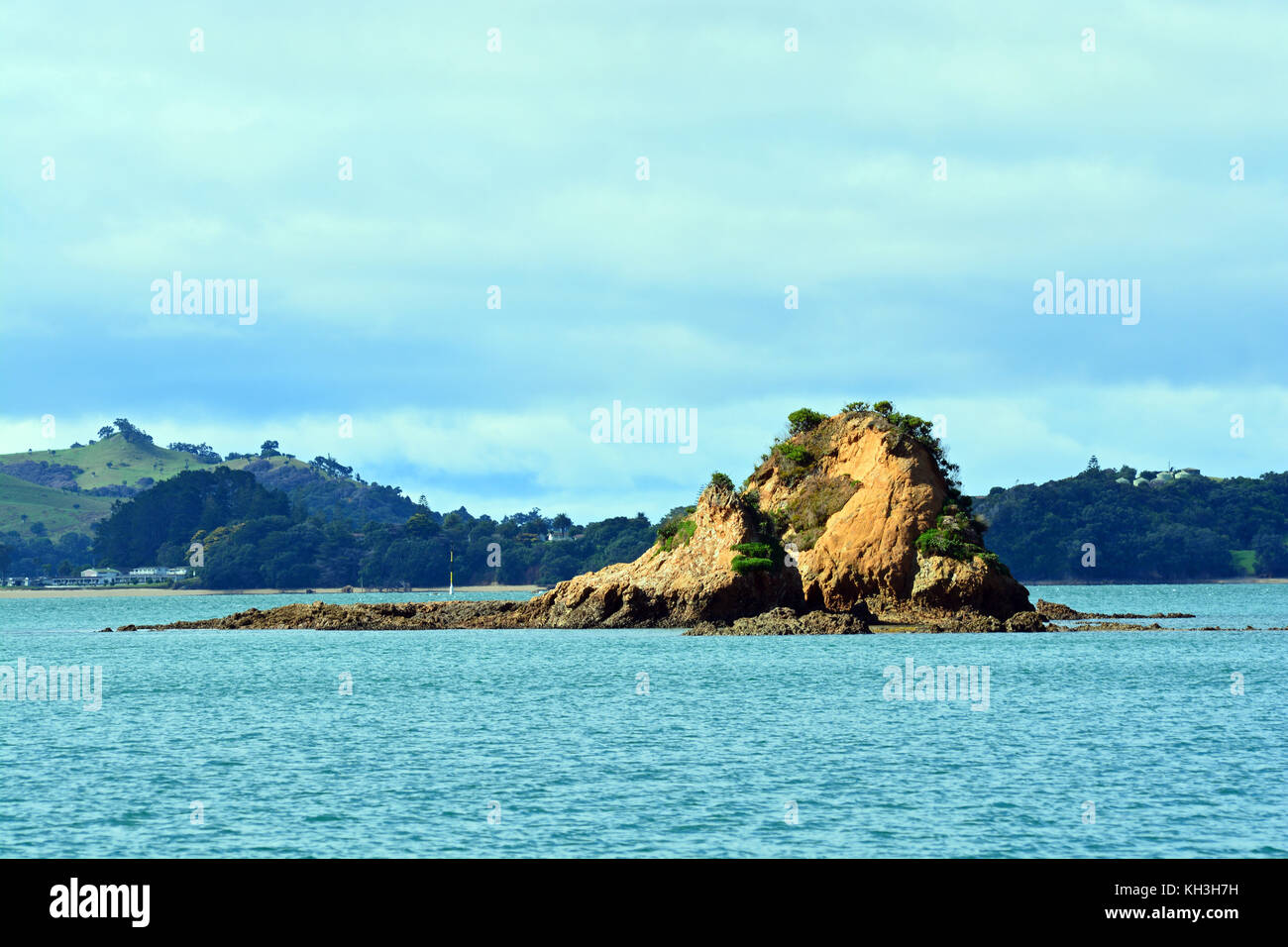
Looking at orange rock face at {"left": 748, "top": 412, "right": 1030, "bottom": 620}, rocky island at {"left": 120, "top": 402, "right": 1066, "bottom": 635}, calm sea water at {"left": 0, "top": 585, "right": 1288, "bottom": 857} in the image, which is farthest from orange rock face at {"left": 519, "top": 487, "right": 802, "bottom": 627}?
calm sea water at {"left": 0, "top": 585, "right": 1288, "bottom": 857}

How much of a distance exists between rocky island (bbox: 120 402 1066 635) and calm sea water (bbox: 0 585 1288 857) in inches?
729

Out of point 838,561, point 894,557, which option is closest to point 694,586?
point 838,561

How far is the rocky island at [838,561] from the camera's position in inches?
3450

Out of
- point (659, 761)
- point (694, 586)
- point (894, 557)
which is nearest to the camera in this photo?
point (659, 761)

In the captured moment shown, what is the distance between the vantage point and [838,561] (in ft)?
300

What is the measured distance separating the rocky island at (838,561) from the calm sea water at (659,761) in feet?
60.8

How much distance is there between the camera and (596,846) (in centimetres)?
2459

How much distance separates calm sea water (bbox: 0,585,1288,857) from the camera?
25.4 meters

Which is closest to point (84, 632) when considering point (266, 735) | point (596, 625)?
point (596, 625)

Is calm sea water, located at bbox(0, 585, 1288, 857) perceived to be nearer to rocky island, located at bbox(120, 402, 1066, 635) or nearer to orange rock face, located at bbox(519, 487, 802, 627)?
rocky island, located at bbox(120, 402, 1066, 635)

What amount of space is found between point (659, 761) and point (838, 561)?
191ft

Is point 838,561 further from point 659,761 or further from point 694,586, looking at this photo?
point 659,761
